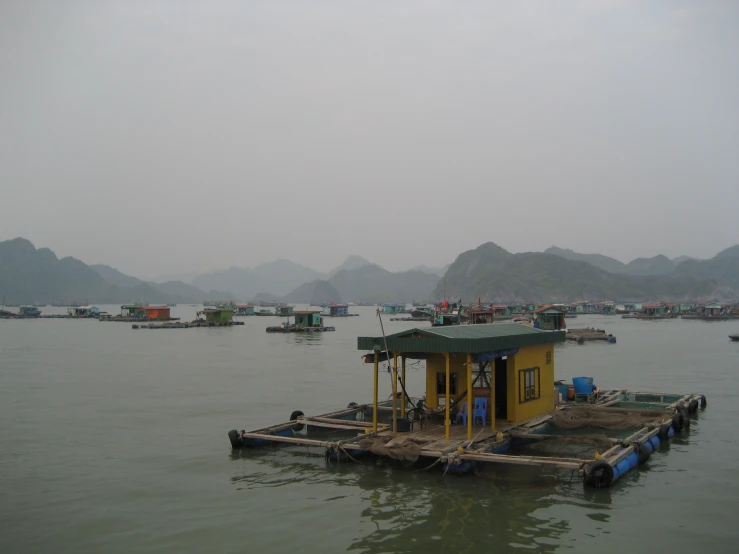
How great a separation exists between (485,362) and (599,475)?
5000 millimetres

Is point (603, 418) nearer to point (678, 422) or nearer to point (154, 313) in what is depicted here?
point (678, 422)

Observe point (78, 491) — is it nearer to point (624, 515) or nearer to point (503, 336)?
point (503, 336)

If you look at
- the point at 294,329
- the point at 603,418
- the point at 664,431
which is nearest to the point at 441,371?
the point at 603,418

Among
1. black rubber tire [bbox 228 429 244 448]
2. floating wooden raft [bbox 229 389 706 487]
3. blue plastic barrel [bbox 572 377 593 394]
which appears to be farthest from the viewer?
blue plastic barrel [bbox 572 377 593 394]

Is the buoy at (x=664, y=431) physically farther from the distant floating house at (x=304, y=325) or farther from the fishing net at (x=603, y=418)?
the distant floating house at (x=304, y=325)

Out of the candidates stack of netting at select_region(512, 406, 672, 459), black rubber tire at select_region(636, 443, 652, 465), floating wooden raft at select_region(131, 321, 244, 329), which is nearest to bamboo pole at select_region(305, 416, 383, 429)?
stack of netting at select_region(512, 406, 672, 459)

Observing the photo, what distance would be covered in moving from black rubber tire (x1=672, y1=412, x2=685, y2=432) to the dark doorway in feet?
20.0

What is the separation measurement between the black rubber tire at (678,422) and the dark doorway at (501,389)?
6095mm

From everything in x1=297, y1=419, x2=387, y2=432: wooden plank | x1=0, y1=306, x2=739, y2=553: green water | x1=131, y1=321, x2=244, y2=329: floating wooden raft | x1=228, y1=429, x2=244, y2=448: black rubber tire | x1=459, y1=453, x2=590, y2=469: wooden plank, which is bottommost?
x1=0, y1=306, x2=739, y2=553: green water

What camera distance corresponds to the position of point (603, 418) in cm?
2006

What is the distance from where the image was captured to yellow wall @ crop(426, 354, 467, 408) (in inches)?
734

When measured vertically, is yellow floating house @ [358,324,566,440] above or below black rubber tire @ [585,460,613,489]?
above

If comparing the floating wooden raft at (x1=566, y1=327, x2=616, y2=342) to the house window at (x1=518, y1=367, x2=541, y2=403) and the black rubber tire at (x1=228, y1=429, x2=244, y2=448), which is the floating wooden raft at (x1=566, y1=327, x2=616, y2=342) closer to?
the house window at (x1=518, y1=367, x2=541, y2=403)

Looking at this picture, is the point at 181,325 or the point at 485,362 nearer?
the point at 485,362
